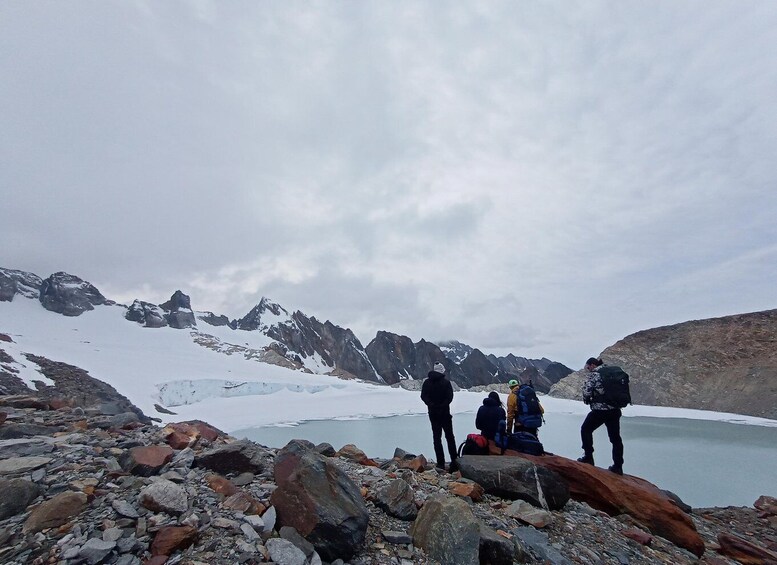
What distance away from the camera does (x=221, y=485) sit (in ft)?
13.7

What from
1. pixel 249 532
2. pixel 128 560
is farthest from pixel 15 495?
pixel 249 532

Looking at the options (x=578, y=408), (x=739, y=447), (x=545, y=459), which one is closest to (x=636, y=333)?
(x=578, y=408)

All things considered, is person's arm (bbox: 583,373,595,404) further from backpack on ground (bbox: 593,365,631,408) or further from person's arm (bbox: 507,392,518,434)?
person's arm (bbox: 507,392,518,434)

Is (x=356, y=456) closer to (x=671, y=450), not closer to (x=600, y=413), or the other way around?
(x=600, y=413)

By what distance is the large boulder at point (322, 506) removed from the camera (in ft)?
11.4

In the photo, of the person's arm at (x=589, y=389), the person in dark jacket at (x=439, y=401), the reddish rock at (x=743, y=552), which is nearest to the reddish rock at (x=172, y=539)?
the person in dark jacket at (x=439, y=401)

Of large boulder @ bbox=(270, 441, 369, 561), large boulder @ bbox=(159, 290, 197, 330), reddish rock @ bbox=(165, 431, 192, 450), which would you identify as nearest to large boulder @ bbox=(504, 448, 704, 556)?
large boulder @ bbox=(270, 441, 369, 561)

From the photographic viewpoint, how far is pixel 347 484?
420 centimetres

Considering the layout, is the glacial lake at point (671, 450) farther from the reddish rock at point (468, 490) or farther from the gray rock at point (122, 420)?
the gray rock at point (122, 420)

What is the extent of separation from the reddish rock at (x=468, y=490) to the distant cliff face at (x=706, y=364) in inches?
2565

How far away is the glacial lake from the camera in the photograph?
11219mm

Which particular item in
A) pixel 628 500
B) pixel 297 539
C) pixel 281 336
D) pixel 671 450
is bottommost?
pixel 671 450

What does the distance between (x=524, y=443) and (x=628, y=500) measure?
5.52 feet

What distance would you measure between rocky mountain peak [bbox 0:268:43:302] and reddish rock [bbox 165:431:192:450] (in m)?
117
